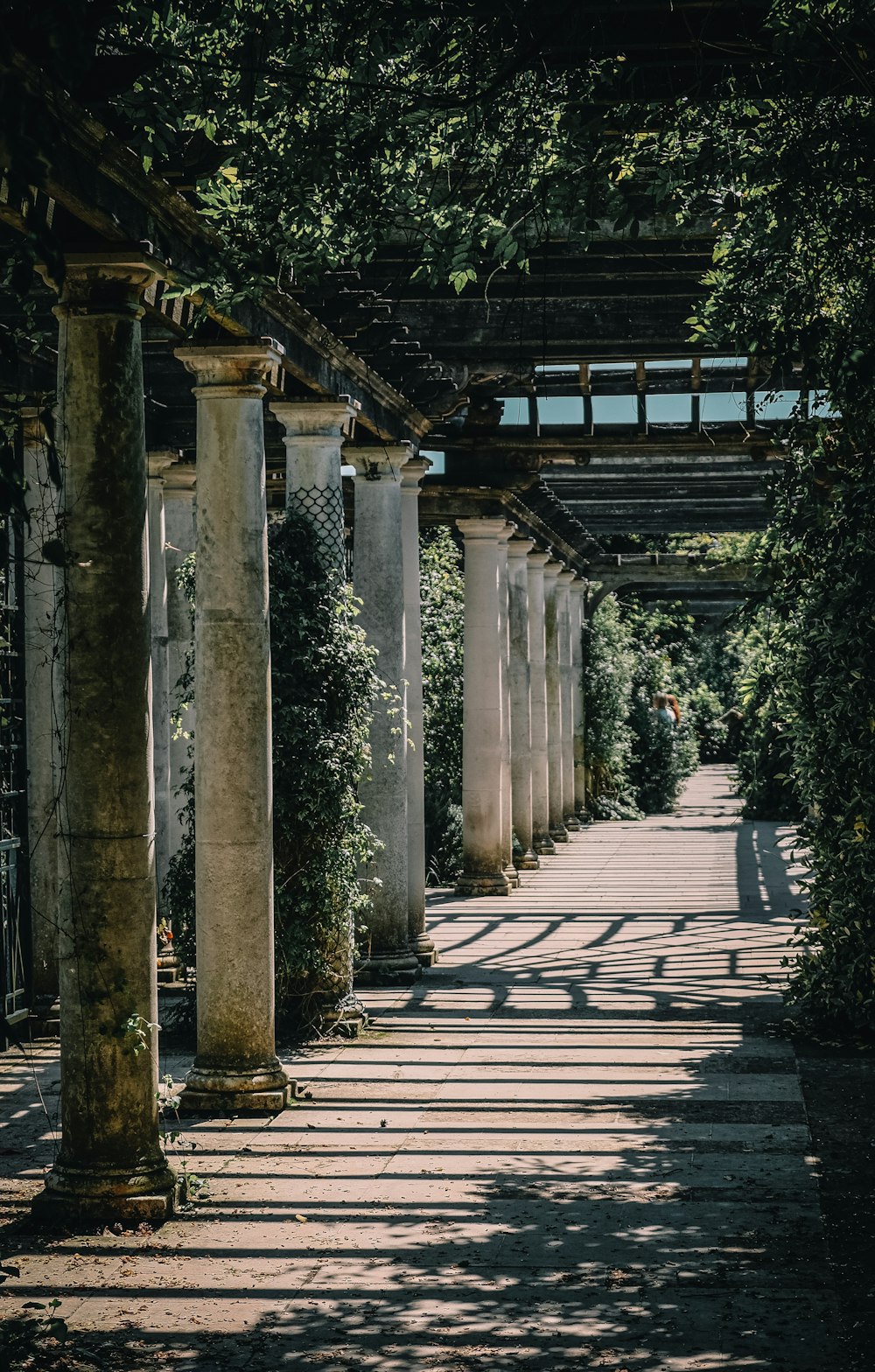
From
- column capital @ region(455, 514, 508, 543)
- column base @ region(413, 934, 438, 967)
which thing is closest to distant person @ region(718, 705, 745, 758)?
column capital @ region(455, 514, 508, 543)

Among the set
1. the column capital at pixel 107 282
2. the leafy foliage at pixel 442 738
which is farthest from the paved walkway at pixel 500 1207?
A: the leafy foliage at pixel 442 738

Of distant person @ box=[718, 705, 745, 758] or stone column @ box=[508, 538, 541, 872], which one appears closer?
stone column @ box=[508, 538, 541, 872]

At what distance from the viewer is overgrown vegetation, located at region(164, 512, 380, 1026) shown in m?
10.3

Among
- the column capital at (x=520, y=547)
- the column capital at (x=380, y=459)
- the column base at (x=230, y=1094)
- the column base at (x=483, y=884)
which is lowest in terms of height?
the column base at (x=230, y=1094)

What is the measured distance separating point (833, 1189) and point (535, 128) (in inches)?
173

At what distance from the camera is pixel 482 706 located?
61.3 ft

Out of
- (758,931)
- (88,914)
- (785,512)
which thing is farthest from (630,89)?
(758,931)

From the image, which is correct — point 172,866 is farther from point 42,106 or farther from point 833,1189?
point 42,106

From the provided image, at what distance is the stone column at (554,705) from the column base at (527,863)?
3.63 m

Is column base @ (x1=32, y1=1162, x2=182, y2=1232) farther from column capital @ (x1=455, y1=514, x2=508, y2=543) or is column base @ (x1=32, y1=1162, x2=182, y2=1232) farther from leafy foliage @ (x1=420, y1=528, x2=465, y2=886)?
leafy foliage @ (x1=420, y1=528, x2=465, y2=886)

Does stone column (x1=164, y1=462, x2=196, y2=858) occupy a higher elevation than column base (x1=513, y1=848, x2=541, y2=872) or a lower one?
higher

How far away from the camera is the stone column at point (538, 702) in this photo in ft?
77.6

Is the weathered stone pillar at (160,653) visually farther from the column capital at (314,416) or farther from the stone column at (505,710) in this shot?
the stone column at (505,710)

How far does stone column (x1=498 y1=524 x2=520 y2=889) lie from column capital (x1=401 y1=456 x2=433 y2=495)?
447 centimetres
